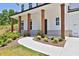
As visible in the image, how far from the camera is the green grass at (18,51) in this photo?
14.1 metres

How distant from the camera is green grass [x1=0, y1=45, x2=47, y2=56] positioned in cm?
1411

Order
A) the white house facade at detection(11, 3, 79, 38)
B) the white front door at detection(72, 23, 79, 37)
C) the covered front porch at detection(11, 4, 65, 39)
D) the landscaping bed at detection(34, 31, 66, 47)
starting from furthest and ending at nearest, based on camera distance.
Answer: the white front door at detection(72, 23, 79, 37) < the white house facade at detection(11, 3, 79, 38) < the covered front porch at detection(11, 4, 65, 39) < the landscaping bed at detection(34, 31, 66, 47)

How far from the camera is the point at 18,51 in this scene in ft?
48.6

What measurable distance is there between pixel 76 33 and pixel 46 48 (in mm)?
7068

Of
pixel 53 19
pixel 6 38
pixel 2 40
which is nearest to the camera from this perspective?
pixel 2 40

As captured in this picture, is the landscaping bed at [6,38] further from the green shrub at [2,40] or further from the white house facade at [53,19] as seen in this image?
the white house facade at [53,19]

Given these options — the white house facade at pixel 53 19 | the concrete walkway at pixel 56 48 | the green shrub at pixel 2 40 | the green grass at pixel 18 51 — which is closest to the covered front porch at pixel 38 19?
the white house facade at pixel 53 19

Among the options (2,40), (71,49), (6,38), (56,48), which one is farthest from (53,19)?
(71,49)

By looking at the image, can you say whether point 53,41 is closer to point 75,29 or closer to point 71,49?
point 71,49

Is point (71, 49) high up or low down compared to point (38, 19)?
down

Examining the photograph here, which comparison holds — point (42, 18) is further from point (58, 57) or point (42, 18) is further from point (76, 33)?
point (58, 57)

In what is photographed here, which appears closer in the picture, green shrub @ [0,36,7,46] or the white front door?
green shrub @ [0,36,7,46]

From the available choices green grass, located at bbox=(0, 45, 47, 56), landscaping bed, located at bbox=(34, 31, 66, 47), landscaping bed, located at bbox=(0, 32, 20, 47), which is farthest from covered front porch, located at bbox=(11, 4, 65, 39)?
green grass, located at bbox=(0, 45, 47, 56)

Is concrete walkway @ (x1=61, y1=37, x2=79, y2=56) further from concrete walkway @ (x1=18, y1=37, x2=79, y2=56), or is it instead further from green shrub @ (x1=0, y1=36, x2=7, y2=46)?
green shrub @ (x1=0, y1=36, x2=7, y2=46)
